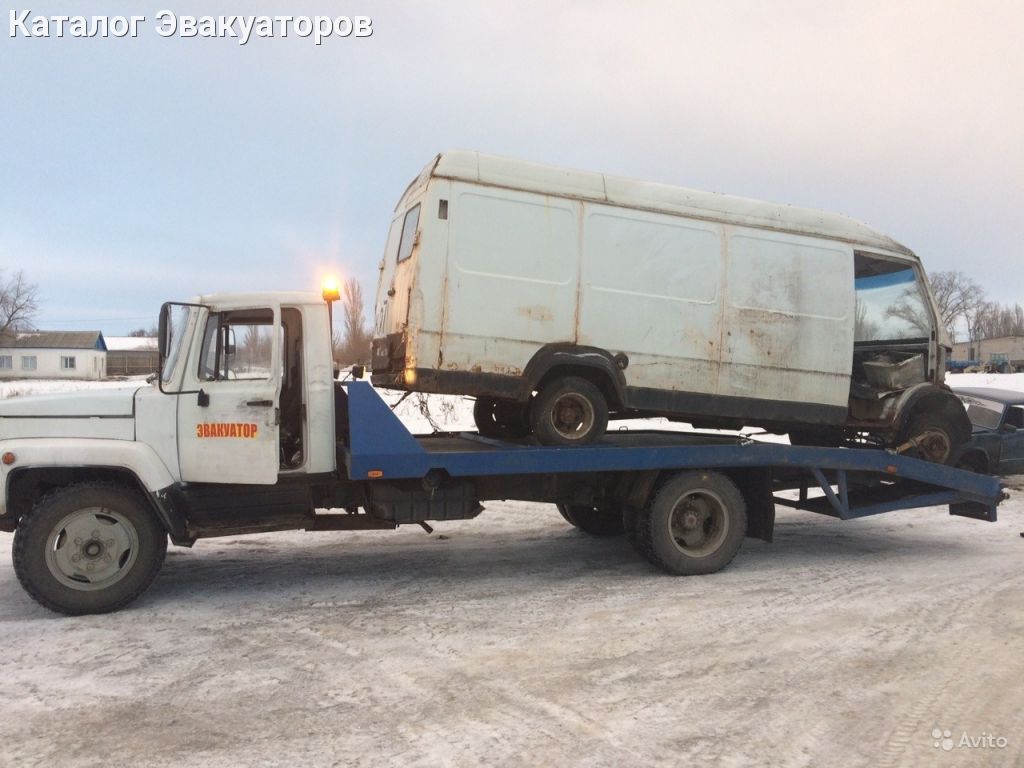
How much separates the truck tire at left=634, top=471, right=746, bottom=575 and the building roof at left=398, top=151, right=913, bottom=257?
2332 mm

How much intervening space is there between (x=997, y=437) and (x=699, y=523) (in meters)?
6.28

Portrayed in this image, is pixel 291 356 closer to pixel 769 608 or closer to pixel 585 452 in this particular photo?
pixel 585 452

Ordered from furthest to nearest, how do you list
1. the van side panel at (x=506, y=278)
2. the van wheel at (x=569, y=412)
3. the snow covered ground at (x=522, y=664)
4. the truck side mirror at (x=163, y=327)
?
the van wheel at (x=569, y=412) < the van side panel at (x=506, y=278) < the truck side mirror at (x=163, y=327) < the snow covered ground at (x=522, y=664)

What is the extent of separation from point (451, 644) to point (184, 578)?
2.78 meters

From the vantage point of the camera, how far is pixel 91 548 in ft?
17.1

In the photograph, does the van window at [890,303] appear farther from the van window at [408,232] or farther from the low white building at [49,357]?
the low white building at [49,357]

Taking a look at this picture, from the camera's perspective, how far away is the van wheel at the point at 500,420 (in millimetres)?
7188

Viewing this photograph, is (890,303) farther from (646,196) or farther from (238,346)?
(238,346)

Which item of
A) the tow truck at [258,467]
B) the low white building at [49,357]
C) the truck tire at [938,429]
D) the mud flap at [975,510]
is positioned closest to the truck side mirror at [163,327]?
the tow truck at [258,467]

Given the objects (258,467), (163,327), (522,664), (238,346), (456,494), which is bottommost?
(522,664)

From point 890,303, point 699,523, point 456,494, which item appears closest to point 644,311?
point 699,523

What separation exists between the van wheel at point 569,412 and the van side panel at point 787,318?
1.21m

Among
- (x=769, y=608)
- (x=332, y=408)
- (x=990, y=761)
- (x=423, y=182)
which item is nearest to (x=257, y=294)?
(x=332, y=408)

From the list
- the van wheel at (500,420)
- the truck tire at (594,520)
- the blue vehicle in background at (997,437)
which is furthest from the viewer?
the blue vehicle in background at (997,437)
